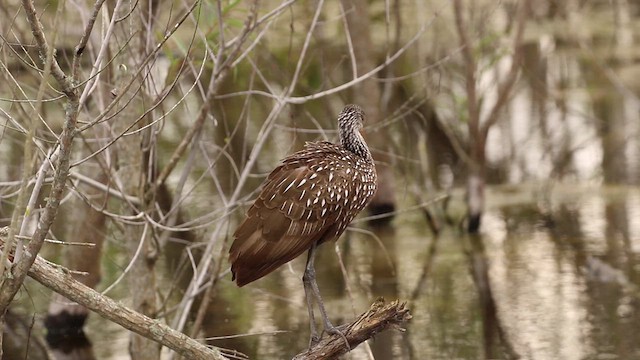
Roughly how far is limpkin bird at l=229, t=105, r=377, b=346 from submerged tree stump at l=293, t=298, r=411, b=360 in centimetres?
6

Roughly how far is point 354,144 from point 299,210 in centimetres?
62

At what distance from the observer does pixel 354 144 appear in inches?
242

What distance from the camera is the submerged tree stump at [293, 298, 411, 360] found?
5293 millimetres

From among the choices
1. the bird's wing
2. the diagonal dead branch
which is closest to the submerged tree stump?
the bird's wing

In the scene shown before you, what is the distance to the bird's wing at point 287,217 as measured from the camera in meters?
5.62

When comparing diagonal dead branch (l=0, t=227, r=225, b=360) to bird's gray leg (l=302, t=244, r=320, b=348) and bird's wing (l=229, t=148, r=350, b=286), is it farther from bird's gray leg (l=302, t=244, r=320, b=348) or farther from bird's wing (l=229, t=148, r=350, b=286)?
bird's gray leg (l=302, t=244, r=320, b=348)

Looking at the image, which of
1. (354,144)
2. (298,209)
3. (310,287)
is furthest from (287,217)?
(354,144)

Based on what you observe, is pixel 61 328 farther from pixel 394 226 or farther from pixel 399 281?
pixel 394 226

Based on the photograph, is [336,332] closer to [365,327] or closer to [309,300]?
[365,327]

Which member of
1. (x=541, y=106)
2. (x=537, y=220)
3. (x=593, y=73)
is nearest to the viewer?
(x=537, y=220)

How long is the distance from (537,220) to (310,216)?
6.56 meters

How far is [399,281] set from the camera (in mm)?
10422

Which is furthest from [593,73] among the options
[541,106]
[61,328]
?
[61,328]

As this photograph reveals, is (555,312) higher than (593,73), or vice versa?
(593,73)
